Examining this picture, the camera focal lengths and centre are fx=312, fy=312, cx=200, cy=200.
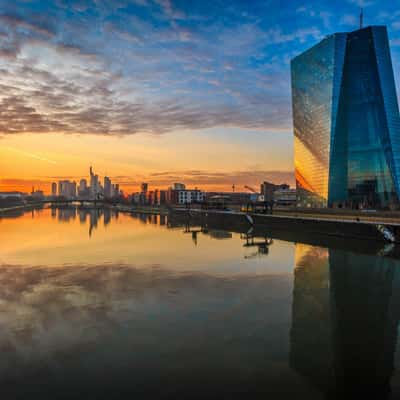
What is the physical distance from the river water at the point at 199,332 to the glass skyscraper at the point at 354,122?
7990 centimetres

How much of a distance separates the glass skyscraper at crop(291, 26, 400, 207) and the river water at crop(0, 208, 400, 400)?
262ft

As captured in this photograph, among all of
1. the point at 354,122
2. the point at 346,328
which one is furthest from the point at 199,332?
the point at 354,122

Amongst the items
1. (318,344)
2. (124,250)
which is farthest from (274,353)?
(124,250)

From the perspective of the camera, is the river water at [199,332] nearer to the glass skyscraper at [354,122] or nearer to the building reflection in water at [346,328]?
the building reflection in water at [346,328]

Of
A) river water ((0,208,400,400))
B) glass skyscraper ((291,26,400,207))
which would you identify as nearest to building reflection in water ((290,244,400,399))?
river water ((0,208,400,400))

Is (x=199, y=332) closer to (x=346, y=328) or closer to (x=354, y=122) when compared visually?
(x=346, y=328)

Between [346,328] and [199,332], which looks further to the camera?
[346,328]

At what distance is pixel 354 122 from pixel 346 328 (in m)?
101

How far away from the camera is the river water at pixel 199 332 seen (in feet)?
32.7

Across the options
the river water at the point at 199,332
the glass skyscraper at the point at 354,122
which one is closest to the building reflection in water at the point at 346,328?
the river water at the point at 199,332

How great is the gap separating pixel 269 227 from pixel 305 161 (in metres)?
58.0

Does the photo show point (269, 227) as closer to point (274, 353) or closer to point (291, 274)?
point (291, 274)

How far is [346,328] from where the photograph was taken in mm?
14617

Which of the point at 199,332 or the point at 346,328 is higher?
the point at 199,332
